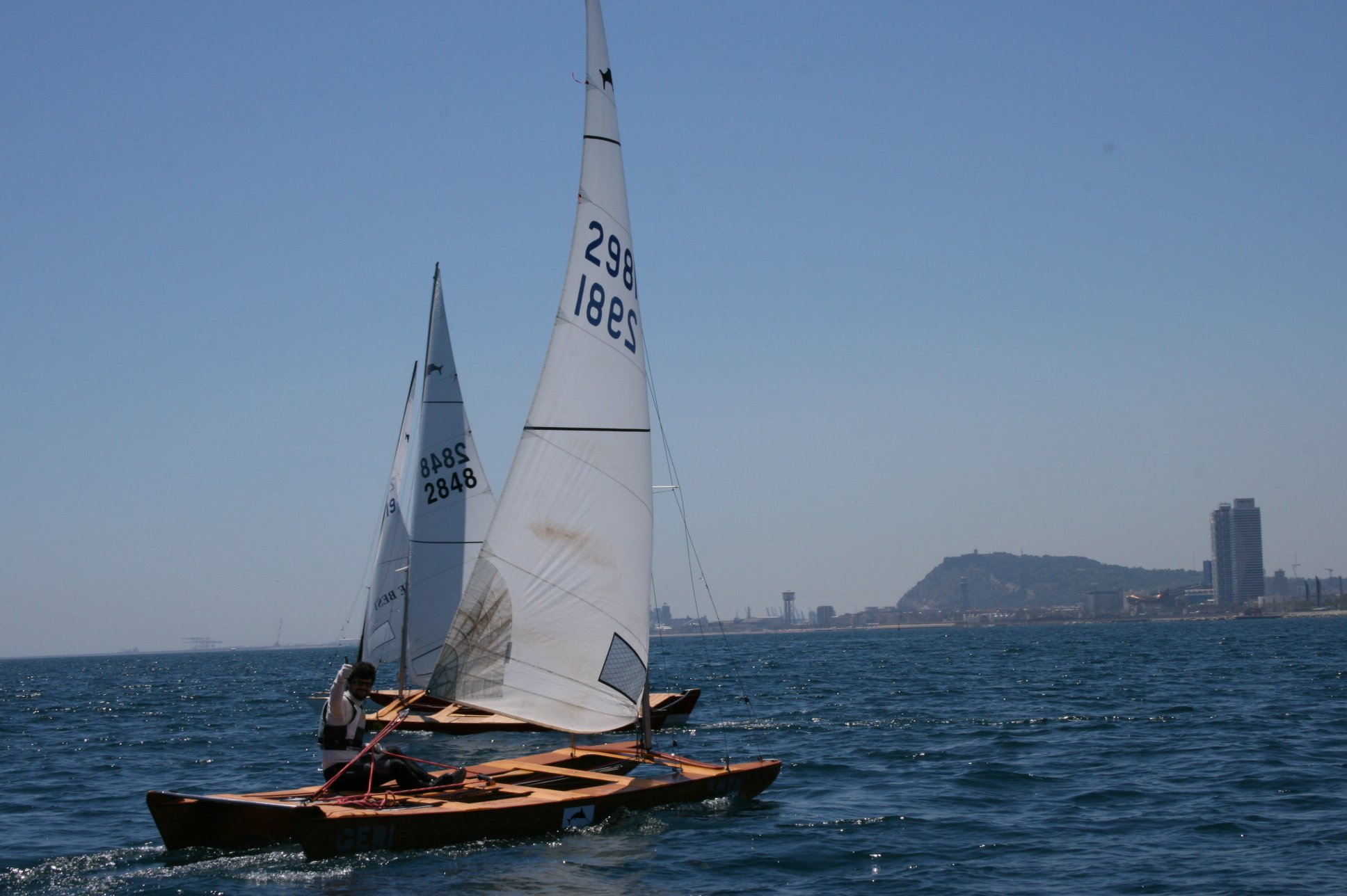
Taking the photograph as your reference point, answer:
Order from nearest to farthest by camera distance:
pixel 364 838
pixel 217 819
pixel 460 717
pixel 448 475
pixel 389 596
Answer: pixel 364 838, pixel 217 819, pixel 460 717, pixel 448 475, pixel 389 596

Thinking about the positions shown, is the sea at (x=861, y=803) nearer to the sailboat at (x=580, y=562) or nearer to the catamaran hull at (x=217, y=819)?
the catamaran hull at (x=217, y=819)

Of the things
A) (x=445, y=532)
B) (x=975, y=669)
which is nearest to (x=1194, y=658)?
(x=975, y=669)

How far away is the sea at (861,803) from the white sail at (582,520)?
1714 millimetres

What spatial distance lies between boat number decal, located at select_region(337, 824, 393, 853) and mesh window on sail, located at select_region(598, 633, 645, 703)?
321 centimetres

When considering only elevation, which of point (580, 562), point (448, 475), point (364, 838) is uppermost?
point (448, 475)

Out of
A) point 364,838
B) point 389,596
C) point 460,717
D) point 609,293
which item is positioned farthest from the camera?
point 389,596

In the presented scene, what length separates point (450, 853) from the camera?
11969 mm

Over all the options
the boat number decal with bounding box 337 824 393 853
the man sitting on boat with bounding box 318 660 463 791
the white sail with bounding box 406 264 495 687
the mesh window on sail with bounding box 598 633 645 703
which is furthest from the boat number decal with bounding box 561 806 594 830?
the white sail with bounding box 406 264 495 687

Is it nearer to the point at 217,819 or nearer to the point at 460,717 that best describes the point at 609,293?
the point at 217,819

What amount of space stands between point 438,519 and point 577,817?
12348mm

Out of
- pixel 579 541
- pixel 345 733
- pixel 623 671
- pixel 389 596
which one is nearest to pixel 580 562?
pixel 579 541

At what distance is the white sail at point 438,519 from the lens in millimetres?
24453

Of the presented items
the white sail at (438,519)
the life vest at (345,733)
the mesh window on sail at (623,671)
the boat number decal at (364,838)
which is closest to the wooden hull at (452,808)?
the boat number decal at (364,838)

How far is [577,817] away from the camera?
42.8 ft
